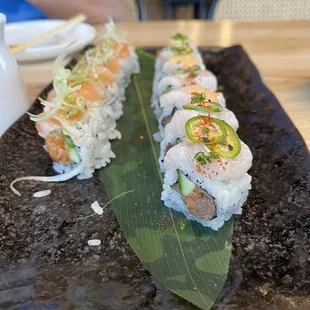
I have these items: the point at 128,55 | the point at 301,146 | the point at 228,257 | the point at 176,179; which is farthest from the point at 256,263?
the point at 128,55

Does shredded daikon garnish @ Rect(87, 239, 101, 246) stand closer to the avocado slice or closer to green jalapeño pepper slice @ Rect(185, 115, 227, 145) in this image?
the avocado slice

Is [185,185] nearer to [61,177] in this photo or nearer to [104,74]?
[61,177]

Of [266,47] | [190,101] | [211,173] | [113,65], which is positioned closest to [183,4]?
[266,47]

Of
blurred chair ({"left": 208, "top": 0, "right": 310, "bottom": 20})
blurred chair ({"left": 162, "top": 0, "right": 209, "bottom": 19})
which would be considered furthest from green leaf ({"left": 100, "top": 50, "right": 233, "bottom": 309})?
blurred chair ({"left": 208, "top": 0, "right": 310, "bottom": 20})

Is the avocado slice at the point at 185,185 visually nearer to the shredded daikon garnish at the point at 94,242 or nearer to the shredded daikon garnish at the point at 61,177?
the shredded daikon garnish at the point at 94,242

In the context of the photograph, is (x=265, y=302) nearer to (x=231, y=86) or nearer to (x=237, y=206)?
(x=237, y=206)

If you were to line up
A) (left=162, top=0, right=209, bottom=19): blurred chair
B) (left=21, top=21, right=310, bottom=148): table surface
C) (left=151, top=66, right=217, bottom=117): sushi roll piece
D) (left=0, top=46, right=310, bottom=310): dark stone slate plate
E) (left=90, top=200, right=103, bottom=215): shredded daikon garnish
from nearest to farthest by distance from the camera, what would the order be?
(left=0, top=46, right=310, bottom=310): dark stone slate plate, (left=90, top=200, right=103, bottom=215): shredded daikon garnish, (left=151, top=66, right=217, bottom=117): sushi roll piece, (left=21, top=21, right=310, bottom=148): table surface, (left=162, top=0, right=209, bottom=19): blurred chair

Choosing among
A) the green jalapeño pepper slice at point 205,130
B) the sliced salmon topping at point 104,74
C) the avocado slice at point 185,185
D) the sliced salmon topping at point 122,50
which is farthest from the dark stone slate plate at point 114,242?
the sliced salmon topping at point 122,50

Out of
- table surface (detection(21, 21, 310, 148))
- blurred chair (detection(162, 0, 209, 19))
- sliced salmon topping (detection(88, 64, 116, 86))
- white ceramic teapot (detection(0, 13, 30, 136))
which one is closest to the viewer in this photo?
white ceramic teapot (detection(0, 13, 30, 136))
